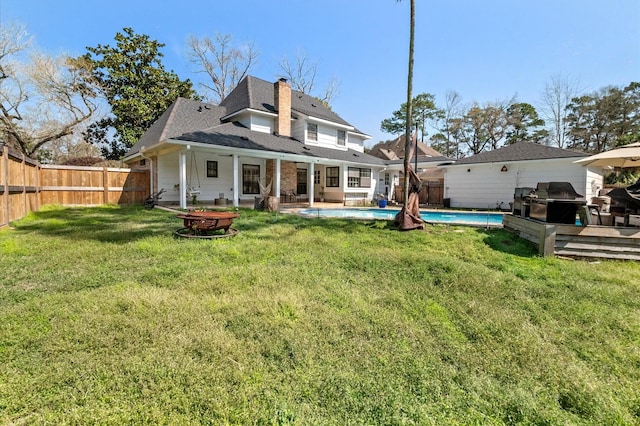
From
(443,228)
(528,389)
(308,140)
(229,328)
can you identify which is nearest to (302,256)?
(229,328)

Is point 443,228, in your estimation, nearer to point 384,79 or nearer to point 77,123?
point 384,79

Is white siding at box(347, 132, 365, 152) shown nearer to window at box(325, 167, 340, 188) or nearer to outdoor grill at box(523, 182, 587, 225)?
window at box(325, 167, 340, 188)

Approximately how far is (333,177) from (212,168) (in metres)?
7.79

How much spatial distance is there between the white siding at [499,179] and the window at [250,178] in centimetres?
1156

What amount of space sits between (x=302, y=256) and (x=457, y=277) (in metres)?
2.64

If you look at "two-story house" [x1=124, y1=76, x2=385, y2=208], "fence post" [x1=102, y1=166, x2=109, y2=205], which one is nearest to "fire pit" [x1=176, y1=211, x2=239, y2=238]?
"two-story house" [x1=124, y1=76, x2=385, y2=208]

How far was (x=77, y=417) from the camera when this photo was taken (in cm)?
187

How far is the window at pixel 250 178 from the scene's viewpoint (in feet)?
55.2

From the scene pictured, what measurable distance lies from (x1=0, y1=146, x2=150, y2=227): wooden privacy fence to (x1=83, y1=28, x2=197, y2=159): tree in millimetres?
10255

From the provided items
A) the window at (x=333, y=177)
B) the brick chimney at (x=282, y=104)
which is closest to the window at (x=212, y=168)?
the brick chimney at (x=282, y=104)

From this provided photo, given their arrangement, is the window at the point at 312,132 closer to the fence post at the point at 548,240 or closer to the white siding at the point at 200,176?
the white siding at the point at 200,176

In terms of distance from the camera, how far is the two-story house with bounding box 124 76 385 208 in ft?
44.6

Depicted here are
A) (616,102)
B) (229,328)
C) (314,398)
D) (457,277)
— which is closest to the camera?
(314,398)

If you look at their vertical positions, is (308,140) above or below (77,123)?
below
